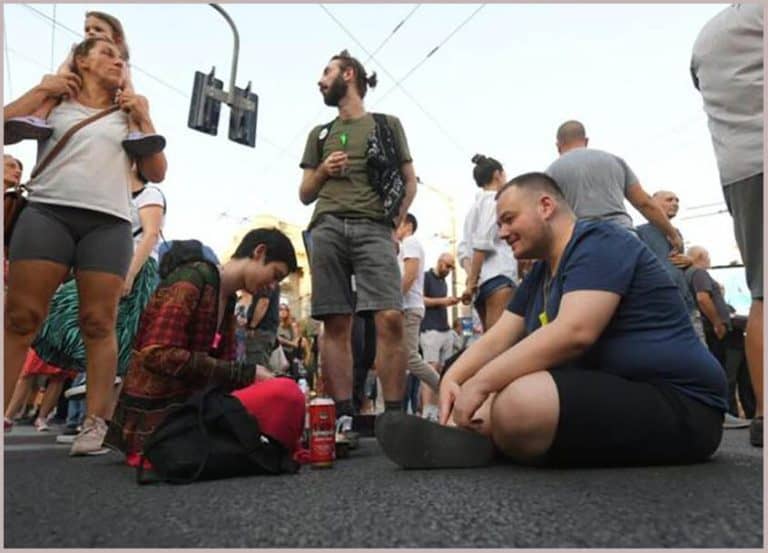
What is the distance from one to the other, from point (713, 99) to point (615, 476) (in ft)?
4.70

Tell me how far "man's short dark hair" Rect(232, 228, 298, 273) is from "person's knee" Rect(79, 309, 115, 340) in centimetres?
46

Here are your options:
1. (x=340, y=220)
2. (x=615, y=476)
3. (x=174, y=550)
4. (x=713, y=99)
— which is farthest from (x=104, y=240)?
(x=713, y=99)

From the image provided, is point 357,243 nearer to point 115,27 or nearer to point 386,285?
point 386,285

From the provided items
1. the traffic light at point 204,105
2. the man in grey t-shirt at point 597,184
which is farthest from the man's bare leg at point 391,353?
the traffic light at point 204,105

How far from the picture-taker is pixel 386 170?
2709mm

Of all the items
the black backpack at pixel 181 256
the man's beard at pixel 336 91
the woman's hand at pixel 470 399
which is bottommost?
the woman's hand at pixel 470 399

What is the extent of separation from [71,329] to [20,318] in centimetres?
89

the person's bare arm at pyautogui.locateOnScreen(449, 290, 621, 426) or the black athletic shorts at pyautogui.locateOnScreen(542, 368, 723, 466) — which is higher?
the person's bare arm at pyautogui.locateOnScreen(449, 290, 621, 426)

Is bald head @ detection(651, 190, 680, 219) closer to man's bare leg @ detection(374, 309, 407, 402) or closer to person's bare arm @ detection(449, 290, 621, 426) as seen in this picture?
man's bare leg @ detection(374, 309, 407, 402)

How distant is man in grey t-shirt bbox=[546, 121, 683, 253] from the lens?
2826 mm

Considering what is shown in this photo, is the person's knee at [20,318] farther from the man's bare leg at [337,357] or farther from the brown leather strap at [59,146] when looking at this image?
the man's bare leg at [337,357]

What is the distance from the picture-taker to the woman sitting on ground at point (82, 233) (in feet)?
6.64

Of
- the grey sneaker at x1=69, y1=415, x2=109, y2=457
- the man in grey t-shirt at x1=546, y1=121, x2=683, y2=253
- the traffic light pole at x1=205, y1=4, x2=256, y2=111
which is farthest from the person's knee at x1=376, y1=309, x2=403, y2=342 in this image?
the traffic light pole at x1=205, y1=4, x2=256, y2=111

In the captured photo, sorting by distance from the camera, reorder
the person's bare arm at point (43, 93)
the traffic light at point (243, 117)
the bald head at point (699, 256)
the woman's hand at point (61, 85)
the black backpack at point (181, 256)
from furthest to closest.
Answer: the traffic light at point (243, 117)
the bald head at point (699, 256)
the woman's hand at point (61, 85)
the person's bare arm at point (43, 93)
the black backpack at point (181, 256)
